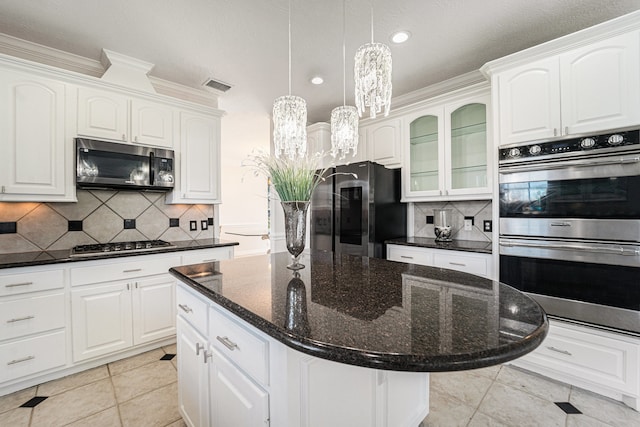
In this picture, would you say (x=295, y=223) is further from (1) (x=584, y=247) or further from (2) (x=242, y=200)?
(2) (x=242, y=200)

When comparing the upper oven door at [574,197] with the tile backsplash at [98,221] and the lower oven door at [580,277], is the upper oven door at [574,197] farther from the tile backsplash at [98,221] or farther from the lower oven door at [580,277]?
the tile backsplash at [98,221]

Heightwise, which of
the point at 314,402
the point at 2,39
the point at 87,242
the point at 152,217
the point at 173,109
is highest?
the point at 2,39

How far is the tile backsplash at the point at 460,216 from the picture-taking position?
2781mm

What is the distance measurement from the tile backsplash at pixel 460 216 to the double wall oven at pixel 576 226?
0.66 metres

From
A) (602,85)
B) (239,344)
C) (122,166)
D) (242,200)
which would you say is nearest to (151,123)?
(122,166)

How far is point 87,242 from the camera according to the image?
254 cm

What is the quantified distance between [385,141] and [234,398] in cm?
294

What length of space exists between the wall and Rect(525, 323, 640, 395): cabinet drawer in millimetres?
4742

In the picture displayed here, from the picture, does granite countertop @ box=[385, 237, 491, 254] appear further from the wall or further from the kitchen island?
the wall

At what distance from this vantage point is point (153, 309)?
94.4 inches

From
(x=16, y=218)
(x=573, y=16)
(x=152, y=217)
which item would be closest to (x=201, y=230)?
(x=152, y=217)

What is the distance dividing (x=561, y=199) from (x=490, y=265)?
70 centimetres

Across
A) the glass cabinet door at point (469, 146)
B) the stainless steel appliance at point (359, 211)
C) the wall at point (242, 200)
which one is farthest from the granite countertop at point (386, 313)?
the wall at point (242, 200)

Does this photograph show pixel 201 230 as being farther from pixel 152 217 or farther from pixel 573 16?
pixel 573 16
